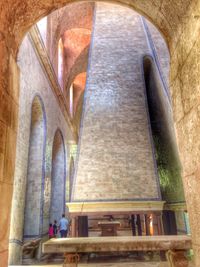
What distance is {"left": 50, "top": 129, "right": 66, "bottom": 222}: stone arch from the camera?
12.9 metres

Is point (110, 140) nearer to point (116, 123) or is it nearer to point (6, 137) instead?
point (116, 123)

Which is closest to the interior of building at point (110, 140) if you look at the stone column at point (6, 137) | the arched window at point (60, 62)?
the stone column at point (6, 137)

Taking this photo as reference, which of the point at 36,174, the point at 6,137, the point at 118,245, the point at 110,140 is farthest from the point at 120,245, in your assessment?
the point at 36,174

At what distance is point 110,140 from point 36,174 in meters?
3.02

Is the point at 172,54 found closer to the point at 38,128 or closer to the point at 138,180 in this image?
the point at 138,180

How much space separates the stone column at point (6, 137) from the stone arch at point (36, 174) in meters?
6.46

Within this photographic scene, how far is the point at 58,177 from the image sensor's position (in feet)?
44.4

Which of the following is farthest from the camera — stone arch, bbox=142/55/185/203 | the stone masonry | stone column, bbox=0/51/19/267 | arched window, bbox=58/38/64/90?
arched window, bbox=58/38/64/90

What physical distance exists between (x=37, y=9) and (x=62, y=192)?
11.7 meters

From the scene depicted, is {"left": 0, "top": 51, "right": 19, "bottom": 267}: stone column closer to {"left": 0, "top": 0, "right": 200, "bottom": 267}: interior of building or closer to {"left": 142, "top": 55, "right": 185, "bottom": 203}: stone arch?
{"left": 0, "top": 0, "right": 200, "bottom": 267}: interior of building

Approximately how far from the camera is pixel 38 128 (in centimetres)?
968

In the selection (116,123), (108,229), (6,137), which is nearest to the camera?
(6,137)

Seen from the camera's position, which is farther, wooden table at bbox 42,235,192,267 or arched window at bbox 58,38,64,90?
arched window at bbox 58,38,64,90

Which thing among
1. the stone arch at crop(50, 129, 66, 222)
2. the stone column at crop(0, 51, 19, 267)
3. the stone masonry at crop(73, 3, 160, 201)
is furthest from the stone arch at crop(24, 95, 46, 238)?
the stone column at crop(0, 51, 19, 267)
